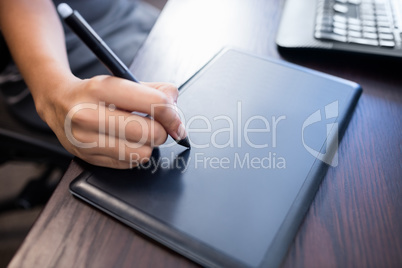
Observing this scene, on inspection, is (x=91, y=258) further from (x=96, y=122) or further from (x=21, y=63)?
(x=21, y=63)

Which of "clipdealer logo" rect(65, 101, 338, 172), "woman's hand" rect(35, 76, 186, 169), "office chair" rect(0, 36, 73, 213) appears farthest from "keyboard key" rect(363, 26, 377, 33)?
"office chair" rect(0, 36, 73, 213)

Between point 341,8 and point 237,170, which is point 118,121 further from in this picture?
point 341,8

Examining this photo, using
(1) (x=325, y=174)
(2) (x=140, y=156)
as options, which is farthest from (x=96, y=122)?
(1) (x=325, y=174)

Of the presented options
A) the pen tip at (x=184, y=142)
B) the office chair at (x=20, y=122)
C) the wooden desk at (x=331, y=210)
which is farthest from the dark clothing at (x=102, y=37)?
the pen tip at (x=184, y=142)

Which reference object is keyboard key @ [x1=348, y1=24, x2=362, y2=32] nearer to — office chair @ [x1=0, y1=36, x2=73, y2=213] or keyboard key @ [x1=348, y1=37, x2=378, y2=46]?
keyboard key @ [x1=348, y1=37, x2=378, y2=46]

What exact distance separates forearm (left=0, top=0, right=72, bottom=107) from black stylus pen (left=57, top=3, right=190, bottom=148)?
89mm

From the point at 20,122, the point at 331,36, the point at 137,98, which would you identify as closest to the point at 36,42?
the point at 20,122

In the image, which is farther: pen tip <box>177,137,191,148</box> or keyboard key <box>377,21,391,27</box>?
keyboard key <box>377,21,391,27</box>

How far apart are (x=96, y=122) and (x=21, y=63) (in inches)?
7.7

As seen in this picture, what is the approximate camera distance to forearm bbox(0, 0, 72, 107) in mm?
337

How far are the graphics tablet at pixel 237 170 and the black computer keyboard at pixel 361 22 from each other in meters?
0.07

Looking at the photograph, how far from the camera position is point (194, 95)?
319 millimetres

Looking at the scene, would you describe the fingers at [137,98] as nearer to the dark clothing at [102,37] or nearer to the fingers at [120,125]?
the fingers at [120,125]

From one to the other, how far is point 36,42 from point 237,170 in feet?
0.95
